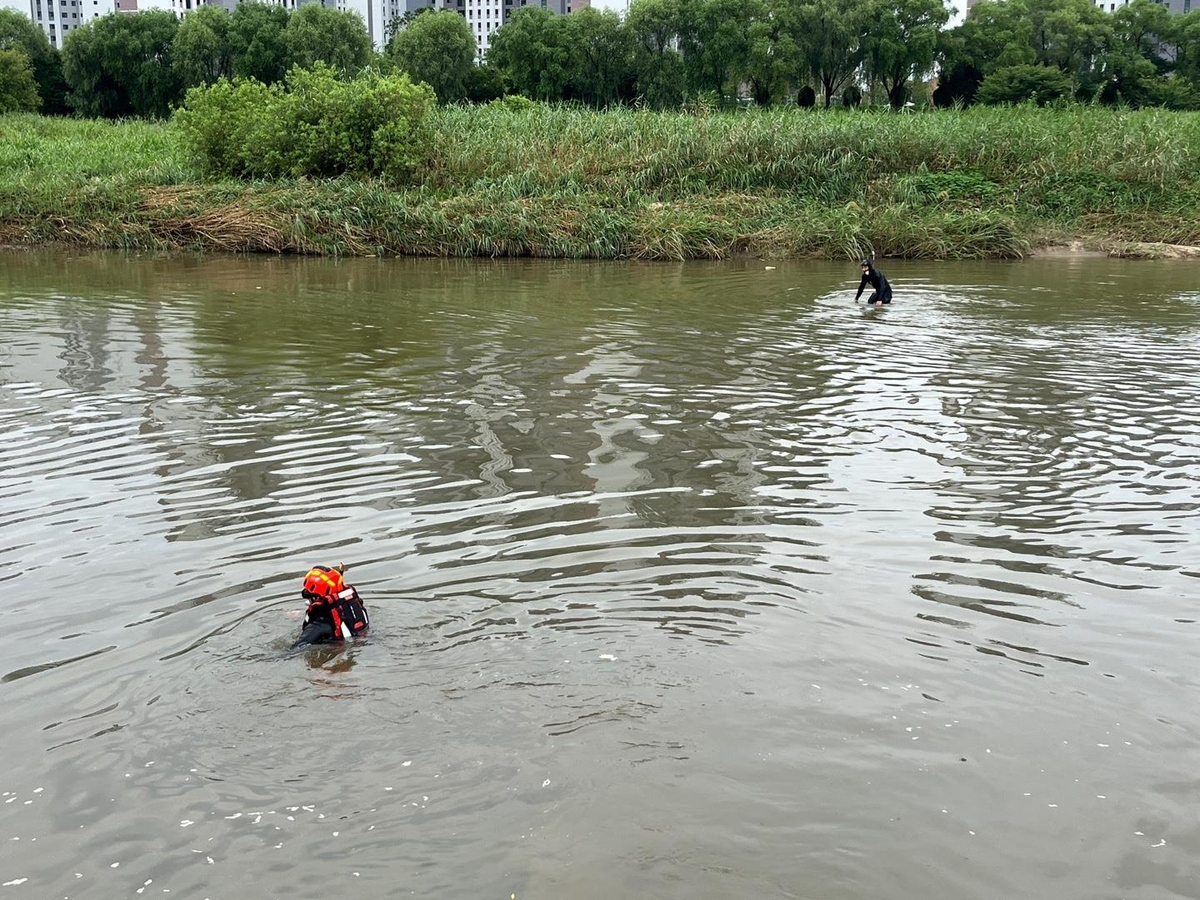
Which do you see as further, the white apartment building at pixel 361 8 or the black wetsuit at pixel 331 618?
the white apartment building at pixel 361 8

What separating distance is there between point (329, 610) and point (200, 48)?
232ft

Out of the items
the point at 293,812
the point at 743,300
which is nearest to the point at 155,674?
the point at 293,812

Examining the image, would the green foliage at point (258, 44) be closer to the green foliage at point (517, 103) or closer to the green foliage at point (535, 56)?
the green foliage at point (535, 56)

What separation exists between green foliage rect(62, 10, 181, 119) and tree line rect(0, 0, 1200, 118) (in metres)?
0.11

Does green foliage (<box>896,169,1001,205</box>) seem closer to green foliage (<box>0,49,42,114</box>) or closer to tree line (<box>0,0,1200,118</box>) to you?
tree line (<box>0,0,1200,118</box>)

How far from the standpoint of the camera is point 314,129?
32.2m

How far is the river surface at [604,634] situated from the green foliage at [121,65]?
211 feet

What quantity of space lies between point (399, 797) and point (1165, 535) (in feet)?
19.2

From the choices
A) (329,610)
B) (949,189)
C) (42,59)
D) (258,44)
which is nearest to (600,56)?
(258,44)

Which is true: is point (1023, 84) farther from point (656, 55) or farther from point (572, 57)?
point (572, 57)

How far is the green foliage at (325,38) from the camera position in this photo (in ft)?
228

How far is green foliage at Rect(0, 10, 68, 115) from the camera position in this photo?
75.4 m

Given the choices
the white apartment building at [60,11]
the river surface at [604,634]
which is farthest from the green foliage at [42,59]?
the white apartment building at [60,11]

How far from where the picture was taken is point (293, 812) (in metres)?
4.80
